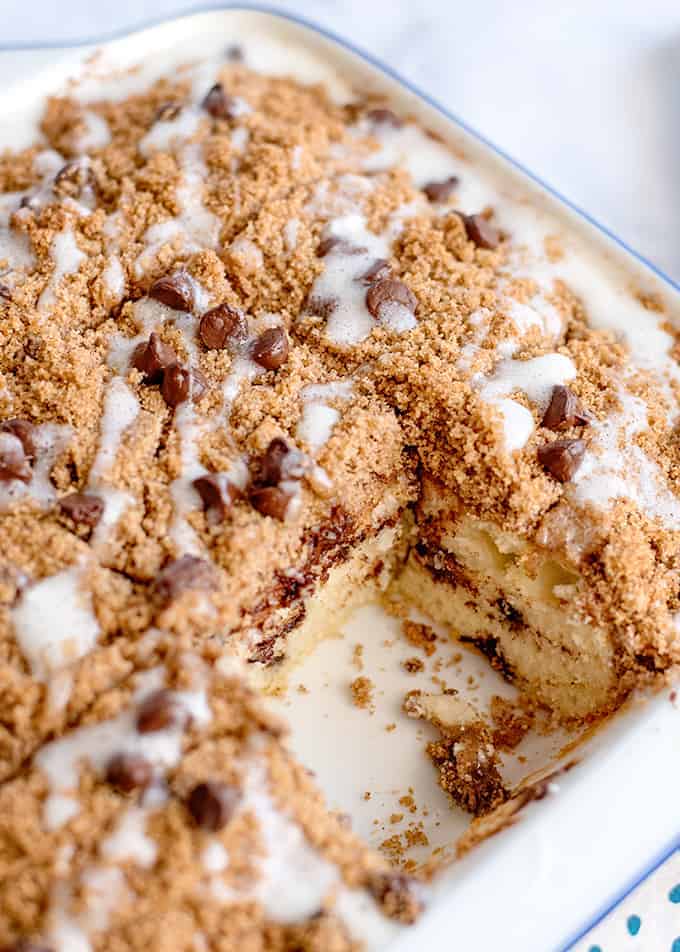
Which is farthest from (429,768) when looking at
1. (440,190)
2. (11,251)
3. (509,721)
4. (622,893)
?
(11,251)

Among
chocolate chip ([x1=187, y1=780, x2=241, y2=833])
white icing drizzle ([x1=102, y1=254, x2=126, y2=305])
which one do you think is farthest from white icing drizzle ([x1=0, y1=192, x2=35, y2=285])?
chocolate chip ([x1=187, y1=780, x2=241, y2=833])

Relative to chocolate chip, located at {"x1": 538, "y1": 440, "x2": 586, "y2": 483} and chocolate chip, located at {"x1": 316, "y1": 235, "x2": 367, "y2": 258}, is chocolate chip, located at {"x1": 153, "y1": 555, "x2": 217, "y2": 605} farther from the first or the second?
chocolate chip, located at {"x1": 316, "y1": 235, "x2": 367, "y2": 258}

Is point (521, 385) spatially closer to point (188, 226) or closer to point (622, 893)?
point (188, 226)

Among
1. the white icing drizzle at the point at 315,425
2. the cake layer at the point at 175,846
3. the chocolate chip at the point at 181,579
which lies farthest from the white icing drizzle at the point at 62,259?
the cake layer at the point at 175,846

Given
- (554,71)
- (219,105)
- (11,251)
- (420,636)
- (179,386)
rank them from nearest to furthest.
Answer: (179,386), (11,251), (420,636), (219,105), (554,71)

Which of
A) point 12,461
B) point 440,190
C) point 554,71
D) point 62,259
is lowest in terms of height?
point 12,461

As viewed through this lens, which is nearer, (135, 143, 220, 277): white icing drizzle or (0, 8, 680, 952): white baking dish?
(0, 8, 680, 952): white baking dish

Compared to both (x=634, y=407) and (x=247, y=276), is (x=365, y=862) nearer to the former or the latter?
(x=634, y=407)
